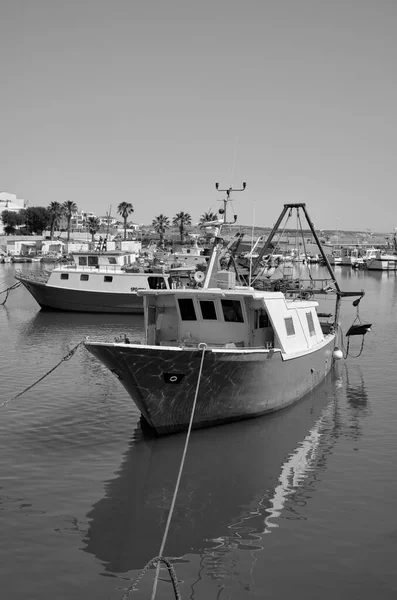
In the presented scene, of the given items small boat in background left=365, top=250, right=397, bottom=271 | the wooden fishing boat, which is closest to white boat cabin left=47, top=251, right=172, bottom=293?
the wooden fishing boat

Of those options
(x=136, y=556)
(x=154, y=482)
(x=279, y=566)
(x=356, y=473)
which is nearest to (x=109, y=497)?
(x=154, y=482)

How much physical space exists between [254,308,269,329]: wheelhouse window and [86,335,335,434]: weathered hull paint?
1.38 meters

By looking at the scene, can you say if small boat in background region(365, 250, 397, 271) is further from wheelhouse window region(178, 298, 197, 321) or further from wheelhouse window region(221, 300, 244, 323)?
wheelhouse window region(178, 298, 197, 321)

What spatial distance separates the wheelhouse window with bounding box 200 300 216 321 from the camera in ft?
61.5

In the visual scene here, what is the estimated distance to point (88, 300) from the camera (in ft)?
151

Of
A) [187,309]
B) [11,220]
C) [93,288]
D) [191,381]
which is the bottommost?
[191,381]

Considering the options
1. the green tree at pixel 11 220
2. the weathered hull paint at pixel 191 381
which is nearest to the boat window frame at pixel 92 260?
the weathered hull paint at pixel 191 381

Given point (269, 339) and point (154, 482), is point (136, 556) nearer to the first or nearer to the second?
point (154, 482)

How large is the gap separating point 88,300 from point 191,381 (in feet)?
103

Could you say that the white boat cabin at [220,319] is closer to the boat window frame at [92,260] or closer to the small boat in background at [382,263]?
the boat window frame at [92,260]

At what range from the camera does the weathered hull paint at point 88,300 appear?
45.7 m

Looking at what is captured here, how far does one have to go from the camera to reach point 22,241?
144 meters

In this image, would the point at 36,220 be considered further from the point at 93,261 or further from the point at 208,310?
A: the point at 208,310

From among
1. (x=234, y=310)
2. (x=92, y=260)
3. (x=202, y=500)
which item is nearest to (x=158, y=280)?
(x=92, y=260)
